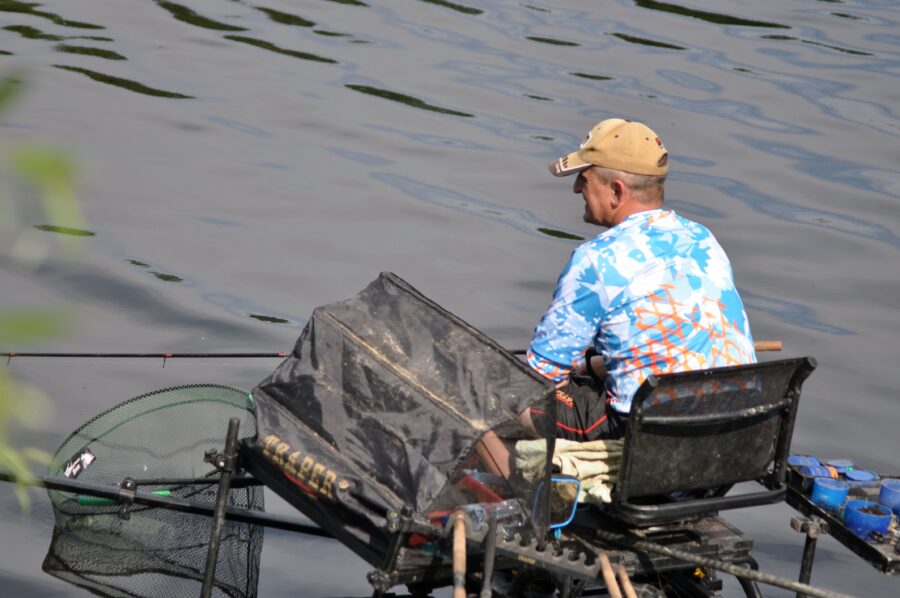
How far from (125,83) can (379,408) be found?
9.87m

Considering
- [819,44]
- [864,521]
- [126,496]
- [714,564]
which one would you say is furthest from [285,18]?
[714,564]

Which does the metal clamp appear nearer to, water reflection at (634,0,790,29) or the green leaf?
the green leaf

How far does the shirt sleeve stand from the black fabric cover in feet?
1.21

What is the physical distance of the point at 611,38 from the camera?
14.9 metres

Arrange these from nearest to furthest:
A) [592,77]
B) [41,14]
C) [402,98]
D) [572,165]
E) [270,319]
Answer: [572,165], [270,319], [402,98], [592,77], [41,14]

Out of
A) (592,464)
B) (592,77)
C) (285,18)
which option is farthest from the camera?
(285,18)

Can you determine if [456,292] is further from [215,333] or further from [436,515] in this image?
[436,515]

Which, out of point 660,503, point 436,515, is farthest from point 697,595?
point 436,515

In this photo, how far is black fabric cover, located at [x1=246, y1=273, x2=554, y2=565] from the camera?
3.44 meters

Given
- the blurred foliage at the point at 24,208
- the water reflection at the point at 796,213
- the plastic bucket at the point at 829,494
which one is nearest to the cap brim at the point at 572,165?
the plastic bucket at the point at 829,494

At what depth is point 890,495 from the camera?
4.20m

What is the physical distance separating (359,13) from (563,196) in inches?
199

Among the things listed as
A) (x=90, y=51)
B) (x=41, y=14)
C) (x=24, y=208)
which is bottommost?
(x=90, y=51)

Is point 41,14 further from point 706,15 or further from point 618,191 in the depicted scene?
point 618,191
